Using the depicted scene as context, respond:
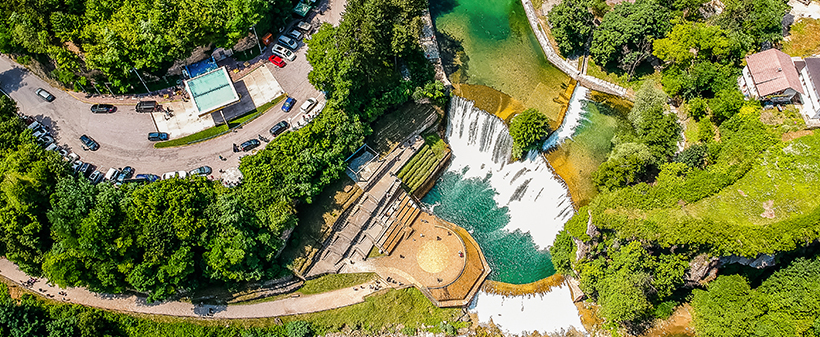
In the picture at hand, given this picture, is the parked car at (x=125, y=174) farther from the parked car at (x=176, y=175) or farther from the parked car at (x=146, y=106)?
the parked car at (x=146, y=106)

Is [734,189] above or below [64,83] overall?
below

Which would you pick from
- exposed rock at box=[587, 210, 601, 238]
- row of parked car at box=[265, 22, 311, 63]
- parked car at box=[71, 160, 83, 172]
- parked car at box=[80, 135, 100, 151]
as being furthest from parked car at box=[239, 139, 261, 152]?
exposed rock at box=[587, 210, 601, 238]

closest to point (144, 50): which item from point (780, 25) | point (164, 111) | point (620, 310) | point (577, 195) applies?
point (164, 111)

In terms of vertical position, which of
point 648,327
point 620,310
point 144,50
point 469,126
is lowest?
point 648,327

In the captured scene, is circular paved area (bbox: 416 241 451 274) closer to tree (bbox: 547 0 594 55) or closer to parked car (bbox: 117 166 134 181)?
tree (bbox: 547 0 594 55)

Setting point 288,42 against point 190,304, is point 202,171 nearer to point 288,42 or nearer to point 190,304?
point 190,304

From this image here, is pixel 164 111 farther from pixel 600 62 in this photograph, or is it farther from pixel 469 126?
pixel 600 62
